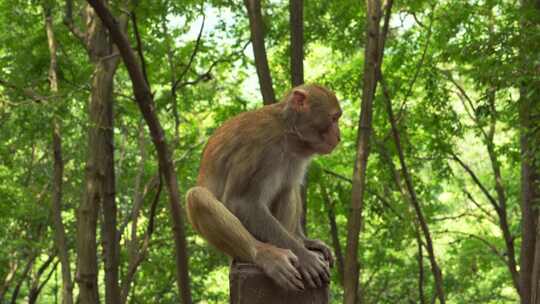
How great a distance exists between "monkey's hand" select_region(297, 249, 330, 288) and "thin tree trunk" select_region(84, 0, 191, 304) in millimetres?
2739

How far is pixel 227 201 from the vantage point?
4746 mm

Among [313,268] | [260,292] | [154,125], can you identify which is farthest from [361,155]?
[260,292]

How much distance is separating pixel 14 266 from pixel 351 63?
1003 centimetres

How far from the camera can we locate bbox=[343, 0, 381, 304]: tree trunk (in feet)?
26.7

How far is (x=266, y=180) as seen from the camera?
15.8 ft

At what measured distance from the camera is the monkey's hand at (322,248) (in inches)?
180

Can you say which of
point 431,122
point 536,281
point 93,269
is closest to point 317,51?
point 431,122

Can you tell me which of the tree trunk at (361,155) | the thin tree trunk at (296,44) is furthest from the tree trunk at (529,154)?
the thin tree trunk at (296,44)

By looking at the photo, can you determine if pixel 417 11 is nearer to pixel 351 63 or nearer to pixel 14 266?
pixel 351 63

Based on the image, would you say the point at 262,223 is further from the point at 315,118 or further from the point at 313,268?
the point at 315,118

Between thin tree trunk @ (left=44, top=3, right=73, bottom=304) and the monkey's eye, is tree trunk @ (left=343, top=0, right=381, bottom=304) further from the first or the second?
thin tree trunk @ (left=44, top=3, right=73, bottom=304)

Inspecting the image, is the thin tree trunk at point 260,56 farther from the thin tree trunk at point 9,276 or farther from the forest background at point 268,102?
the thin tree trunk at point 9,276

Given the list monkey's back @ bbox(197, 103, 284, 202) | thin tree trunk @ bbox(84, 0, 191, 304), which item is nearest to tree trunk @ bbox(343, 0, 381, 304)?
thin tree trunk @ bbox(84, 0, 191, 304)

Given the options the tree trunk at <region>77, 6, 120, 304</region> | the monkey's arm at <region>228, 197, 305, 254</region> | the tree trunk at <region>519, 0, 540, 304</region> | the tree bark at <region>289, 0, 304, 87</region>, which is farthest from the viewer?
the tree trunk at <region>77, 6, 120, 304</region>
